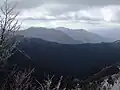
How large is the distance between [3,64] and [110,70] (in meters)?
146

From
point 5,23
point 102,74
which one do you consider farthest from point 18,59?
point 5,23

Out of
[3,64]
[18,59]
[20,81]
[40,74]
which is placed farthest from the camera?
[18,59]

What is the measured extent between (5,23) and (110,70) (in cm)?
14510

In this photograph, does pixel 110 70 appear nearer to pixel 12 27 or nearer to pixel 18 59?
pixel 18 59

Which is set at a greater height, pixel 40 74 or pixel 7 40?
pixel 7 40

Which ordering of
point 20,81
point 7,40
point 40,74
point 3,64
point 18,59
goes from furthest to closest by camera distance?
point 18,59 < point 40,74 < point 7,40 < point 3,64 < point 20,81

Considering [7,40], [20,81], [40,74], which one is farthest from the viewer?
[40,74]

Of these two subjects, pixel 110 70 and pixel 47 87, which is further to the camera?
pixel 110 70

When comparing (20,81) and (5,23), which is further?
(5,23)

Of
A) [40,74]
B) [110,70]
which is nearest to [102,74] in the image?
[110,70]

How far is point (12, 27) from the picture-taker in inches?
258

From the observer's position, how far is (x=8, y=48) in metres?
6.40

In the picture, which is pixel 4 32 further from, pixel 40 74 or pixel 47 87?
pixel 40 74

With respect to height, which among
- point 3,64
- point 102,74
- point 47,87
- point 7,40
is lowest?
point 102,74
